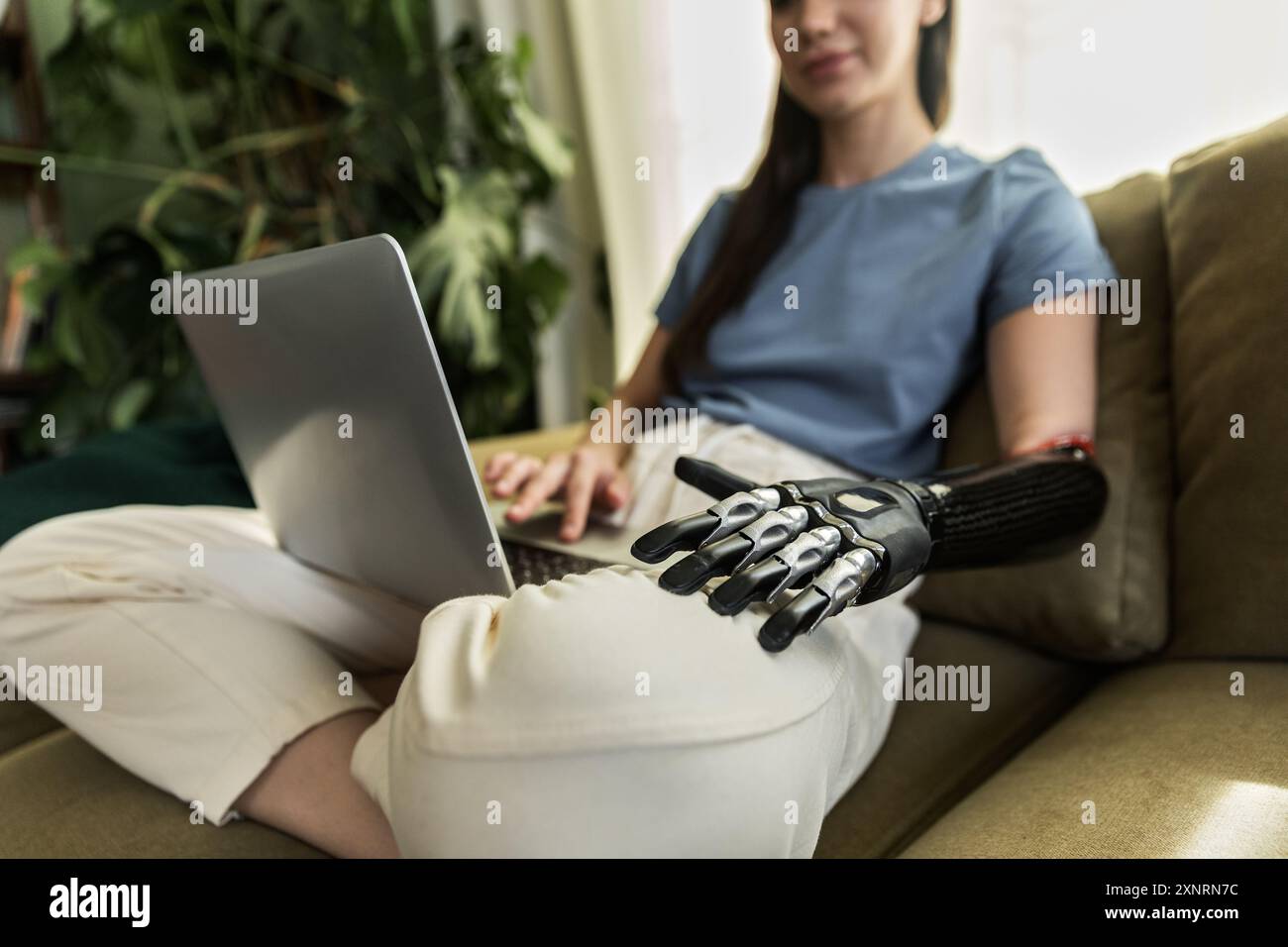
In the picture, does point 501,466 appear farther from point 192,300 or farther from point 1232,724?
point 1232,724

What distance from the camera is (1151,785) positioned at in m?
0.57

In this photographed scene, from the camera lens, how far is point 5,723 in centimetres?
81

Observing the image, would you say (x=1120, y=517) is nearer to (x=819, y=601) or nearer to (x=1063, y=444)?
(x=1063, y=444)

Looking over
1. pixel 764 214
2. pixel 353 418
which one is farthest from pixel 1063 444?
pixel 353 418

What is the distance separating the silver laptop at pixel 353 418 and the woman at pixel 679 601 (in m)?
0.07

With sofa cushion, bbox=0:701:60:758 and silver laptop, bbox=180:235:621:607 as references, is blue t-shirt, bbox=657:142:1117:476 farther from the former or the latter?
sofa cushion, bbox=0:701:60:758

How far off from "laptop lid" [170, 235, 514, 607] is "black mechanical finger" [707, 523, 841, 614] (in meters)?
0.15

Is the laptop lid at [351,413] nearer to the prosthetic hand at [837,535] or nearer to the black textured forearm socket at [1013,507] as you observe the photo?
the prosthetic hand at [837,535]

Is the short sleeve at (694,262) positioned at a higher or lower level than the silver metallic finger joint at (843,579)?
higher

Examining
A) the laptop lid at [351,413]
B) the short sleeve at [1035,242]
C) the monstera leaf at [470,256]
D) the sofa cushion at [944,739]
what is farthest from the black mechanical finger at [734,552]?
the monstera leaf at [470,256]

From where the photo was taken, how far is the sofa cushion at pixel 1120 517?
0.82 m

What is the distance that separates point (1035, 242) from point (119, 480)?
1.03 meters

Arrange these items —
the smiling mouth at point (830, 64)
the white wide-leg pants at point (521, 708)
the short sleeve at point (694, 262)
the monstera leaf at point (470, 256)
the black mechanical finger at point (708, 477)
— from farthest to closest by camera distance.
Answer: the monstera leaf at point (470, 256), the short sleeve at point (694, 262), the smiling mouth at point (830, 64), the black mechanical finger at point (708, 477), the white wide-leg pants at point (521, 708)

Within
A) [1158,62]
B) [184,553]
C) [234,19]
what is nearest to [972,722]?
[184,553]
